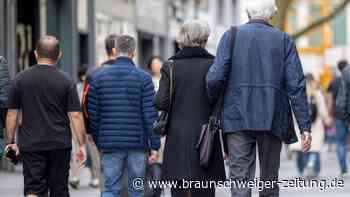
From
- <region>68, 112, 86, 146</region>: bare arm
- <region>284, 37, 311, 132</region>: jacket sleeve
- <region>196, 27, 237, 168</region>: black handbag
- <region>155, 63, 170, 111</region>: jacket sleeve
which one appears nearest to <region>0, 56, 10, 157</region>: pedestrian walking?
<region>68, 112, 86, 146</region>: bare arm

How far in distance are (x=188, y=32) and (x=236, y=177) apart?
4.73ft

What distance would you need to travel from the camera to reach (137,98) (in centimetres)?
1118

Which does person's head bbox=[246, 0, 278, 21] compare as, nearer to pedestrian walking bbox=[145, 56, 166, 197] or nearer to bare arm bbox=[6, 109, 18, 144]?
pedestrian walking bbox=[145, 56, 166, 197]

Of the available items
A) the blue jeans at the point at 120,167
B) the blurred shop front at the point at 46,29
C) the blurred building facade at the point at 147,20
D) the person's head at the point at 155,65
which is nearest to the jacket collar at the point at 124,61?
the blue jeans at the point at 120,167

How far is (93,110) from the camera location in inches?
440

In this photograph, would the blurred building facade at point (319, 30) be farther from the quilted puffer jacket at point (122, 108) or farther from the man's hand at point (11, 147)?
the man's hand at point (11, 147)

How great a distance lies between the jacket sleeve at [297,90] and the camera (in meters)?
9.88

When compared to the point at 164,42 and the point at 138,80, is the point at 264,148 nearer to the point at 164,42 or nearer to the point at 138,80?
the point at 138,80

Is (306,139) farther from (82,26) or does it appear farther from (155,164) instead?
(82,26)

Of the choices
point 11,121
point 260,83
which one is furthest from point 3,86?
point 260,83

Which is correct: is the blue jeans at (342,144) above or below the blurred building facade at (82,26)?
below

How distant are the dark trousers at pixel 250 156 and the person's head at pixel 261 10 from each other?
1010mm

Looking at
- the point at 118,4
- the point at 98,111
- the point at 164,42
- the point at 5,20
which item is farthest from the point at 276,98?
the point at 164,42

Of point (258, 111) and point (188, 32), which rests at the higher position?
point (188, 32)
